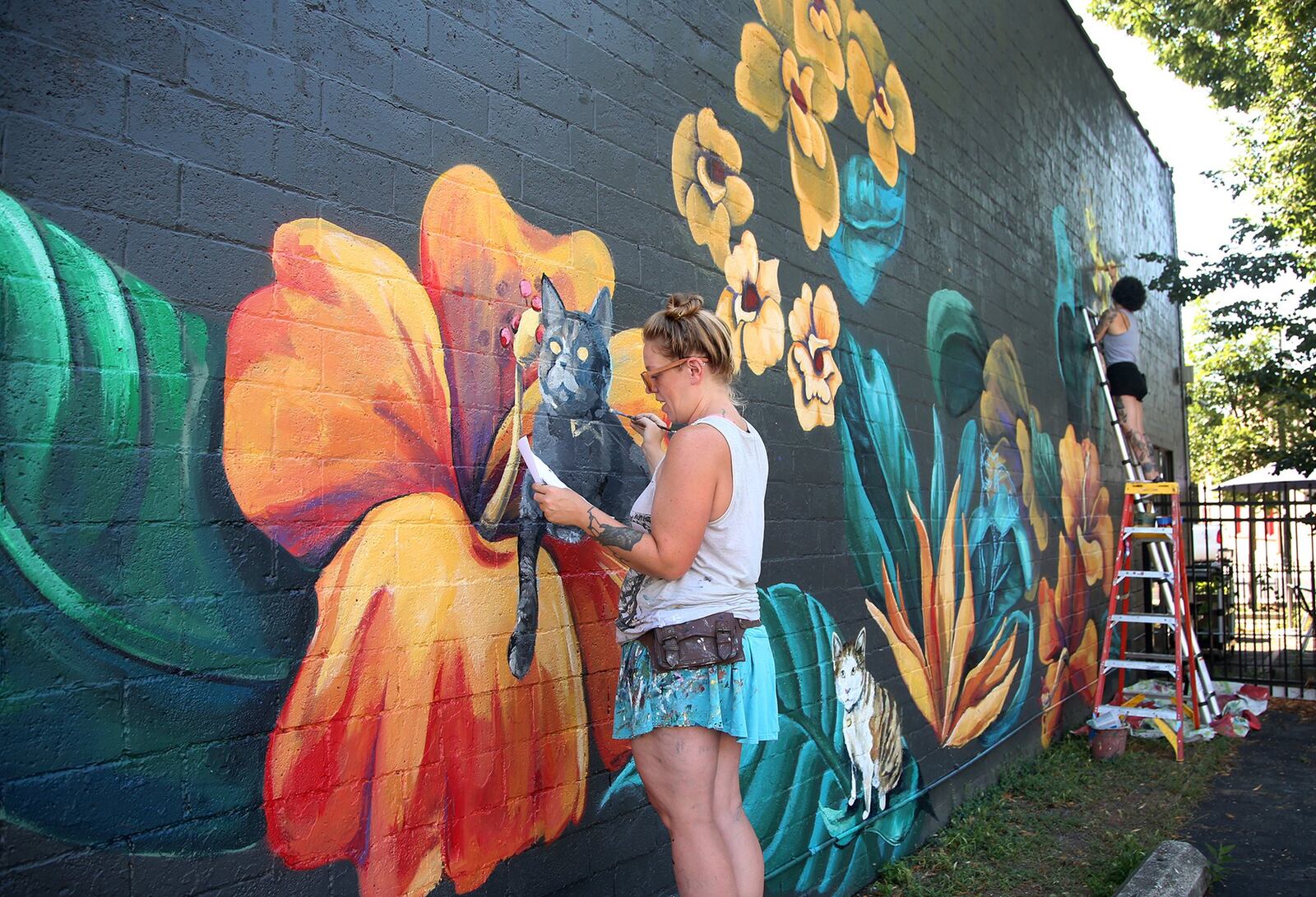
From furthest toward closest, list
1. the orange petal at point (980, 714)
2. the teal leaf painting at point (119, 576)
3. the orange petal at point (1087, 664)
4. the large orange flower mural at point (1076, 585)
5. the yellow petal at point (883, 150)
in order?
1. the orange petal at point (1087, 664)
2. the large orange flower mural at point (1076, 585)
3. the orange petal at point (980, 714)
4. the yellow petal at point (883, 150)
5. the teal leaf painting at point (119, 576)

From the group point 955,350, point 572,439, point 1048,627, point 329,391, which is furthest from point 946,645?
point 329,391

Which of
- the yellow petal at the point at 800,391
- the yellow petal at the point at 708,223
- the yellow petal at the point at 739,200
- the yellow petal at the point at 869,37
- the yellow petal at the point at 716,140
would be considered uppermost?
the yellow petal at the point at 869,37

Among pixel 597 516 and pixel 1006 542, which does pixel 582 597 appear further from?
pixel 1006 542

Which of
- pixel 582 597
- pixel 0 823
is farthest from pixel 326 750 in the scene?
pixel 582 597

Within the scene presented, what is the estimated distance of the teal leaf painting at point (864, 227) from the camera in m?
4.88

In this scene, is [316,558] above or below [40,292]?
below

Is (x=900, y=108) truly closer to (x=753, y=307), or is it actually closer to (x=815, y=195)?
(x=815, y=195)

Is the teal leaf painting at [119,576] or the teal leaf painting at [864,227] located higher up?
the teal leaf painting at [864,227]

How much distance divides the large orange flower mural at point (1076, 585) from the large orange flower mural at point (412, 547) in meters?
5.44

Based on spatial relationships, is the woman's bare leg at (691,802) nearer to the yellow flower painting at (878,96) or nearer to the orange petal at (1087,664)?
the yellow flower painting at (878,96)

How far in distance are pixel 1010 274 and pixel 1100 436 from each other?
9.14 feet

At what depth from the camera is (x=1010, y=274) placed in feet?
23.7

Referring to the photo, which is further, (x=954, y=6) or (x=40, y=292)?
(x=954, y=6)

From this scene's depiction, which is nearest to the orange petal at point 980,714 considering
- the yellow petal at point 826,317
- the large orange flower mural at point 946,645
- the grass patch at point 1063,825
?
the large orange flower mural at point 946,645
